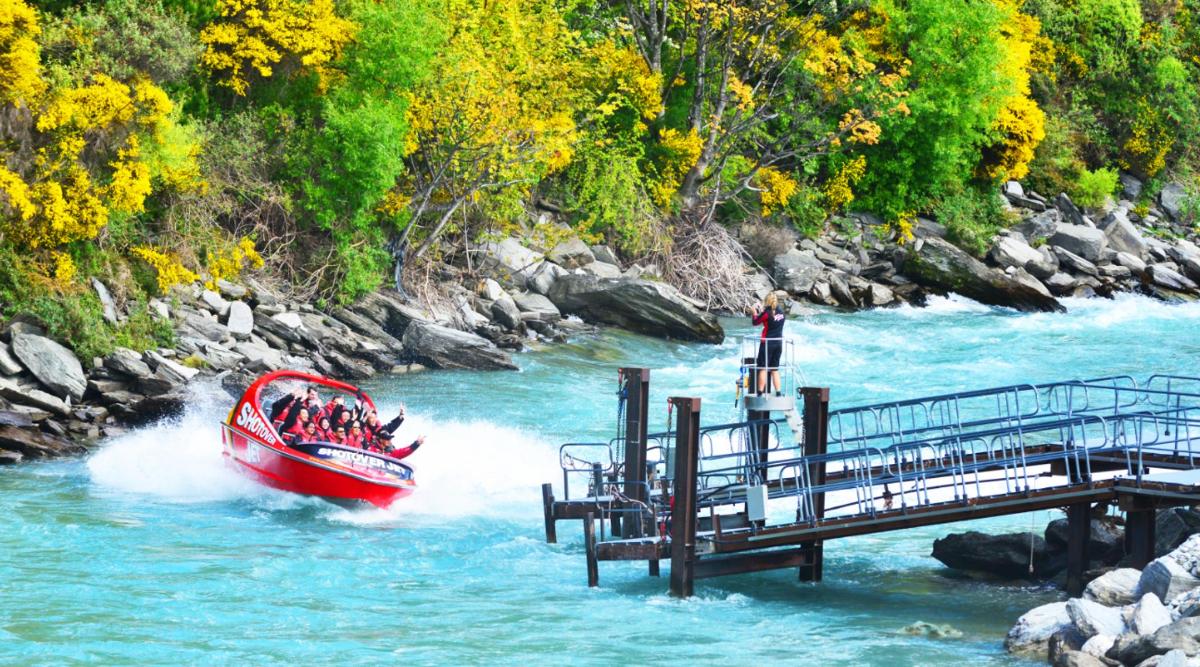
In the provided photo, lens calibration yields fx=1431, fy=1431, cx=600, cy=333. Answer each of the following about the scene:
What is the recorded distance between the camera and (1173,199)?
176ft

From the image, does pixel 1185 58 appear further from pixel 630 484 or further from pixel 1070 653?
pixel 1070 653

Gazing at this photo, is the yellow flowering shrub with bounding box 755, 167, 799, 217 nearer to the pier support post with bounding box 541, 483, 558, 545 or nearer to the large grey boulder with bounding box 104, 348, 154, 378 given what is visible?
the large grey boulder with bounding box 104, 348, 154, 378

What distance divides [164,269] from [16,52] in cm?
555

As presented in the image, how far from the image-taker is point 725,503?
17.5m

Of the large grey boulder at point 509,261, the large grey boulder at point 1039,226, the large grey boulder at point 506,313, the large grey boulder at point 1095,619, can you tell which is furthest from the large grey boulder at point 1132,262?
the large grey boulder at point 1095,619

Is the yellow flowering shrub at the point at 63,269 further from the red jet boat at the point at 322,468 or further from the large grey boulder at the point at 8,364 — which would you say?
the red jet boat at the point at 322,468

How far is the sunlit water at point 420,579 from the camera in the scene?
47.6 feet

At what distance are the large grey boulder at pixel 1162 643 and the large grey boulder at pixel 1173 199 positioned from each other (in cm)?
4366

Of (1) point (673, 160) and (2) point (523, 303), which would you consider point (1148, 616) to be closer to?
(2) point (523, 303)

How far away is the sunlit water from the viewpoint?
14.5 meters

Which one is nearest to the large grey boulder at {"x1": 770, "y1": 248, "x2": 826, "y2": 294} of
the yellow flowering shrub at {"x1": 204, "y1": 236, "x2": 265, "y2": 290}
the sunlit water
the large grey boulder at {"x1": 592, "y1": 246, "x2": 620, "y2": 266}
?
the large grey boulder at {"x1": 592, "y1": 246, "x2": 620, "y2": 266}

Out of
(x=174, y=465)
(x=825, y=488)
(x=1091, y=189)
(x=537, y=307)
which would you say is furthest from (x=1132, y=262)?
(x=174, y=465)

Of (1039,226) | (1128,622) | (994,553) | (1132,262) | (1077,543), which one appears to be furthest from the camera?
(1039,226)

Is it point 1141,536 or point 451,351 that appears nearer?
point 1141,536
